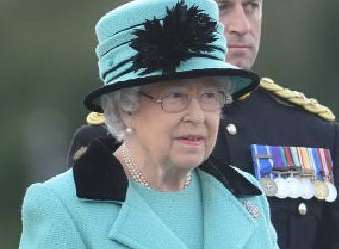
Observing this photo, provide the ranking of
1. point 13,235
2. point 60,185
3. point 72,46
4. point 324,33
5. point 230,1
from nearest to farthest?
point 60,185
point 230,1
point 13,235
point 72,46
point 324,33

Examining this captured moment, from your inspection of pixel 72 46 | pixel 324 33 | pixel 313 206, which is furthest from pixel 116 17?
pixel 324 33

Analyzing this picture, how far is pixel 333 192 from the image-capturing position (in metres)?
5.86

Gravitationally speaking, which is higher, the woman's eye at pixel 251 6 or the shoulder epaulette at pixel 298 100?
the woman's eye at pixel 251 6

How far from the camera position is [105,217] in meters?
4.78

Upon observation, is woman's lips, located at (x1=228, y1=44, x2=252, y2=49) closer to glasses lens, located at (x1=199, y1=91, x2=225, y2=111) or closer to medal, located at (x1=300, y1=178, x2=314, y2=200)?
medal, located at (x1=300, y1=178, x2=314, y2=200)

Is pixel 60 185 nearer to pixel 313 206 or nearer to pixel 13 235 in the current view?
pixel 313 206

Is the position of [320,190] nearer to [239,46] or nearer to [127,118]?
[239,46]

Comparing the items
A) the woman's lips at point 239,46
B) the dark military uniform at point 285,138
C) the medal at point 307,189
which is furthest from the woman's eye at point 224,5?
the medal at point 307,189

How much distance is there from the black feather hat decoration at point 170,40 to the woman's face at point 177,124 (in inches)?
3.3

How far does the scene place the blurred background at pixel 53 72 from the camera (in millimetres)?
22188

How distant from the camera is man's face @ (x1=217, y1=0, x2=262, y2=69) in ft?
18.5

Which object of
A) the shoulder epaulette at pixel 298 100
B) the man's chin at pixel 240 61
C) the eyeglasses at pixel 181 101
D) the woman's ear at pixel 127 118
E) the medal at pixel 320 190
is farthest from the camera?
the shoulder epaulette at pixel 298 100

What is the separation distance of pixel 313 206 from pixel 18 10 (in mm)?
18372

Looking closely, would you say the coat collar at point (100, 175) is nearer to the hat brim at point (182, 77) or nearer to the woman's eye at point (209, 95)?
the hat brim at point (182, 77)
